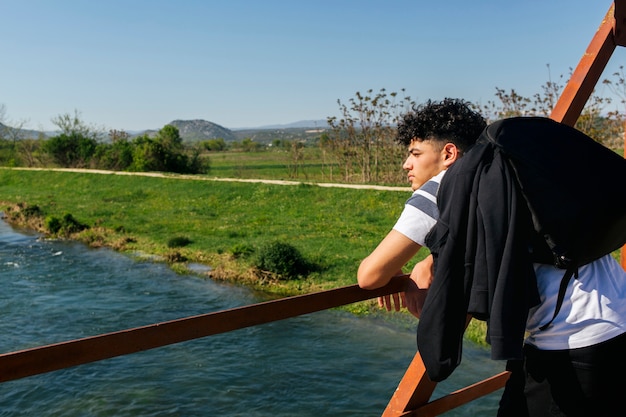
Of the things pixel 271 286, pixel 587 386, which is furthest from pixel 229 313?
pixel 271 286

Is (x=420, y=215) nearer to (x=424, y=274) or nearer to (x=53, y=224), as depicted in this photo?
(x=424, y=274)

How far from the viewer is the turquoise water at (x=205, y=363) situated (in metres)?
7.56

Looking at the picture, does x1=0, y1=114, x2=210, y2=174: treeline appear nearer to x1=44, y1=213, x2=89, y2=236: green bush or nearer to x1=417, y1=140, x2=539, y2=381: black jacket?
x1=44, y1=213, x2=89, y2=236: green bush

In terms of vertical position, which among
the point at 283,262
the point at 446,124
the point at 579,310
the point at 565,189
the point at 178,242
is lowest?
the point at 178,242

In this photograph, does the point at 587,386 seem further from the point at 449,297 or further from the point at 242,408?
the point at 242,408

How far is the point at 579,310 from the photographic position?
1.64 m

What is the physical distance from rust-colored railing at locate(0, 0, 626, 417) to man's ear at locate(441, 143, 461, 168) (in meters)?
0.41

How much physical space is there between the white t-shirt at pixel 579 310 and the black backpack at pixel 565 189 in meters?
0.03

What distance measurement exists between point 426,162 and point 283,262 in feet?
34.6

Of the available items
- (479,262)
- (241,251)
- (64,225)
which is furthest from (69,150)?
(479,262)

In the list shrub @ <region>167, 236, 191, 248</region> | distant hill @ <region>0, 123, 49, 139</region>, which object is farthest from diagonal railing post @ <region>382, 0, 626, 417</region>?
distant hill @ <region>0, 123, 49, 139</region>

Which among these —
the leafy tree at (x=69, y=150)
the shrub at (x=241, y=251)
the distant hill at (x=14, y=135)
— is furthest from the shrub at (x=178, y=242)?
the distant hill at (x=14, y=135)

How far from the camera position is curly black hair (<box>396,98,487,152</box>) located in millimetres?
2014

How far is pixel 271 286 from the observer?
1209 cm
